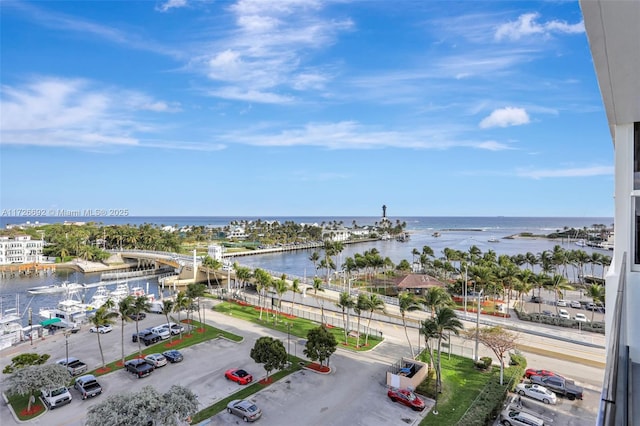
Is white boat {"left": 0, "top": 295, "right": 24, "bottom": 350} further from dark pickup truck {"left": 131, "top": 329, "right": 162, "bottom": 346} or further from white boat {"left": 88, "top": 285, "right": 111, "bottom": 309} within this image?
dark pickup truck {"left": 131, "top": 329, "right": 162, "bottom": 346}

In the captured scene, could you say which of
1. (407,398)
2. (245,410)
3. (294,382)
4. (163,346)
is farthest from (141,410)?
(163,346)

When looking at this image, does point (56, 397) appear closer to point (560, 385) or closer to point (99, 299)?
point (560, 385)

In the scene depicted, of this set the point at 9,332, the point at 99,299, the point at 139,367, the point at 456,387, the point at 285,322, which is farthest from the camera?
the point at 99,299

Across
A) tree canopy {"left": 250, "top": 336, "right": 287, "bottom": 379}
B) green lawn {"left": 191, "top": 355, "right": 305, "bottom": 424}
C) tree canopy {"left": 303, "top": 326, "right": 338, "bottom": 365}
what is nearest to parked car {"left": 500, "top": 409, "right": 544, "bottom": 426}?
tree canopy {"left": 303, "top": 326, "right": 338, "bottom": 365}

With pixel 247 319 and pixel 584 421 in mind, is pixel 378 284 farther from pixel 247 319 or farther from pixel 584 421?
pixel 584 421

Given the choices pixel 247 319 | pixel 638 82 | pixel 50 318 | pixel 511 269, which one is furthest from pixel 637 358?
pixel 50 318

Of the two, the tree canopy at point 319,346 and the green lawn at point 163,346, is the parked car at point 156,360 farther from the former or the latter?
the tree canopy at point 319,346

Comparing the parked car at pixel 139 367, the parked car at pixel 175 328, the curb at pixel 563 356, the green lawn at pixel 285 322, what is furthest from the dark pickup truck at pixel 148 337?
the curb at pixel 563 356
